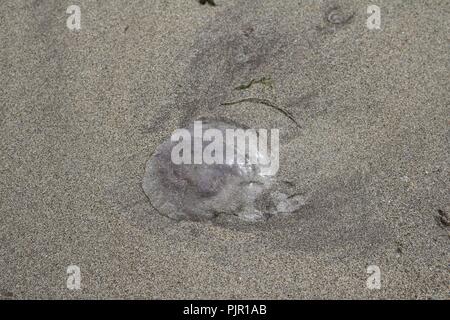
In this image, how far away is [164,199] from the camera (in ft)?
9.70

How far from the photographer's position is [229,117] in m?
3.12

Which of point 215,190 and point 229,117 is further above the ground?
point 229,117

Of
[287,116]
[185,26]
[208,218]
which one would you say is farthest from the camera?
[185,26]

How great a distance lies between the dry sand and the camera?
8.90 ft

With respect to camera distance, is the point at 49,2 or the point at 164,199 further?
the point at 49,2

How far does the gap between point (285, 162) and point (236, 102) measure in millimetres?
450

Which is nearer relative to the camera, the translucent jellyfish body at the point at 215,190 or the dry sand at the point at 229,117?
the dry sand at the point at 229,117

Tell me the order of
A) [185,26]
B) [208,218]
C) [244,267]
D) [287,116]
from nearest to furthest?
[244,267], [208,218], [287,116], [185,26]

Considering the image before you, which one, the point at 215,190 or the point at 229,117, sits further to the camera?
the point at 229,117

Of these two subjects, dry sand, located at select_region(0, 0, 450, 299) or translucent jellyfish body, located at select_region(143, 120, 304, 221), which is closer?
dry sand, located at select_region(0, 0, 450, 299)

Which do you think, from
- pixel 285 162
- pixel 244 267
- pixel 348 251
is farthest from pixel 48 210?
pixel 348 251

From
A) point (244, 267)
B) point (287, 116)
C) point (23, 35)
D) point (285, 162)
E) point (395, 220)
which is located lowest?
point (244, 267)

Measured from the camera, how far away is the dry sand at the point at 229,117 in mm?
2713

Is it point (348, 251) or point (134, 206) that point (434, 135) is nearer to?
point (348, 251)
